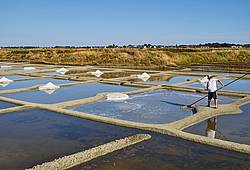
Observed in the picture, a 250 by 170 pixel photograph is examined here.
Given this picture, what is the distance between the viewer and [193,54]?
3119 cm

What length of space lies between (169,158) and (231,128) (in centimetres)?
211

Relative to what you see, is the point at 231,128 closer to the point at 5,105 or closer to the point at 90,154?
the point at 90,154

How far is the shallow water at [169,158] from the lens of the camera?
3.97 meters

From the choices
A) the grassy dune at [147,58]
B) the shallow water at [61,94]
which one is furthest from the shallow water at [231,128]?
the grassy dune at [147,58]

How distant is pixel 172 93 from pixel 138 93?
1.18 meters

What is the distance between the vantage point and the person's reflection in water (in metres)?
5.42

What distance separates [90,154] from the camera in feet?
14.3

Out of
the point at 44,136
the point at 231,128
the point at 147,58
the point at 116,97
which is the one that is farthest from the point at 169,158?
the point at 147,58

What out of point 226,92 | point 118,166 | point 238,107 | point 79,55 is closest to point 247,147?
point 118,166

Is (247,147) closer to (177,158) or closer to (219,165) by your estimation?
(219,165)

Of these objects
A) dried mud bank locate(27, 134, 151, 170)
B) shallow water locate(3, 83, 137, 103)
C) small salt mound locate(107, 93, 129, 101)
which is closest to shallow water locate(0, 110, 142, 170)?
dried mud bank locate(27, 134, 151, 170)

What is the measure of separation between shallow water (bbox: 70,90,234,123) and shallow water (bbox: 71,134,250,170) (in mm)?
1650

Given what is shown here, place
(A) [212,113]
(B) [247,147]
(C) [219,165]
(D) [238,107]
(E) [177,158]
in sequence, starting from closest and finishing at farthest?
(C) [219,165] → (E) [177,158] → (B) [247,147] → (A) [212,113] → (D) [238,107]

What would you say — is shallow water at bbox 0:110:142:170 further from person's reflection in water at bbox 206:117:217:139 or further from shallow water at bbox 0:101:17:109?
person's reflection in water at bbox 206:117:217:139
